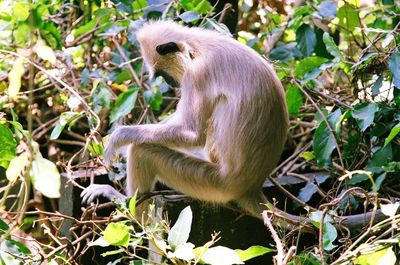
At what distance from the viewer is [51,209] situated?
5445 millimetres

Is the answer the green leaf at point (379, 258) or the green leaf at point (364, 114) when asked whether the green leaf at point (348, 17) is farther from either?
the green leaf at point (379, 258)

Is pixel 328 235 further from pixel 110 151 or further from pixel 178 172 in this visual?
pixel 110 151

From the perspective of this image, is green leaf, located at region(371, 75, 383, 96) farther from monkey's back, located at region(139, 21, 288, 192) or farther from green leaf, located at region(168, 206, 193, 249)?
green leaf, located at region(168, 206, 193, 249)

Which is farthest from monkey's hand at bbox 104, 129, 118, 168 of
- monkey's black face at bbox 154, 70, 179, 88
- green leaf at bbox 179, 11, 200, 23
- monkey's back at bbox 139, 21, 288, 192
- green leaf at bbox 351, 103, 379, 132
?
green leaf at bbox 351, 103, 379, 132

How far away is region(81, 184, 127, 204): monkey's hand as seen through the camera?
3.96 m

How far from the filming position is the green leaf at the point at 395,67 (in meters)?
3.70

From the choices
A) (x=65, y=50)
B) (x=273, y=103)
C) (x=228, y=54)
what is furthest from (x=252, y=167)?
(x=65, y=50)

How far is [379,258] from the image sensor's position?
2576 millimetres

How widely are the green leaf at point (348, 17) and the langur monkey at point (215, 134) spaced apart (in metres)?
1.06

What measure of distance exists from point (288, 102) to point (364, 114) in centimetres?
58

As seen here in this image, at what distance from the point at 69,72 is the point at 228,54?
1923 mm

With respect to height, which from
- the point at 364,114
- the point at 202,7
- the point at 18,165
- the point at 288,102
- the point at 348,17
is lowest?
the point at 288,102

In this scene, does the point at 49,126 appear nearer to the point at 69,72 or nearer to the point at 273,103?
the point at 69,72

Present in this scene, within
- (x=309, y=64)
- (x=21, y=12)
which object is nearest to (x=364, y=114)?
(x=309, y=64)
